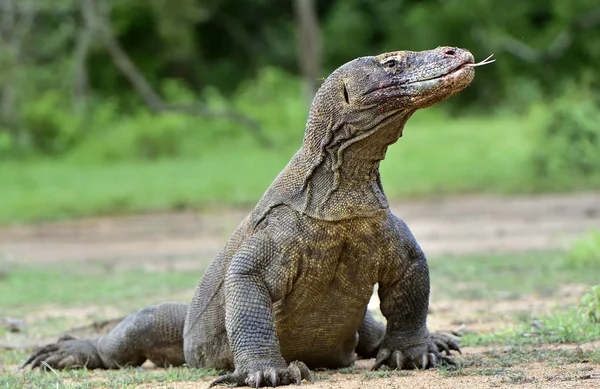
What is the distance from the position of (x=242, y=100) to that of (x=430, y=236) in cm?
1541

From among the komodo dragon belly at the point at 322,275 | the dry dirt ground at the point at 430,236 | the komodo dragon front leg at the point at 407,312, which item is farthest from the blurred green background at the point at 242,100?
the komodo dragon belly at the point at 322,275

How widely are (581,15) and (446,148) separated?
1193 cm

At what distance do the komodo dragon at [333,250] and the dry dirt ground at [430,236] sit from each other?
6.04 feet

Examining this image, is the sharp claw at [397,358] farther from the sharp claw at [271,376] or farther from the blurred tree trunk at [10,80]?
the blurred tree trunk at [10,80]

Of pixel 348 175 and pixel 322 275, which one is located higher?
pixel 348 175

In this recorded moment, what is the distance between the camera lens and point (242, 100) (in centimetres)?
2800

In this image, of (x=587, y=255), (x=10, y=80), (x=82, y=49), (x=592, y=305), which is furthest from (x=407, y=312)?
(x=82, y=49)

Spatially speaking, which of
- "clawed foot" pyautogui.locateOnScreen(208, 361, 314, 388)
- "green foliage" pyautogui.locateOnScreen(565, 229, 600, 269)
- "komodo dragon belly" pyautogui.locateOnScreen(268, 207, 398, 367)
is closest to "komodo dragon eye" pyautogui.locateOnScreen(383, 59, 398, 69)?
"komodo dragon belly" pyautogui.locateOnScreen(268, 207, 398, 367)

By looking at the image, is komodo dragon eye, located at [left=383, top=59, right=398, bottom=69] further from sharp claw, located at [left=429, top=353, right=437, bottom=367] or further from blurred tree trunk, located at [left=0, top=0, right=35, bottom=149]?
blurred tree trunk, located at [left=0, top=0, right=35, bottom=149]

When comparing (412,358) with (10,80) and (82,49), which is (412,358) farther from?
(82,49)

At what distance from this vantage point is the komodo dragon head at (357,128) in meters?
4.71

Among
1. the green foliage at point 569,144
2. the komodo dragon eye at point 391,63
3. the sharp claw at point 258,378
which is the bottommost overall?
the sharp claw at point 258,378

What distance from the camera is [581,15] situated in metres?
30.6

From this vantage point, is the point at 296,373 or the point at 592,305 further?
the point at 592,305
